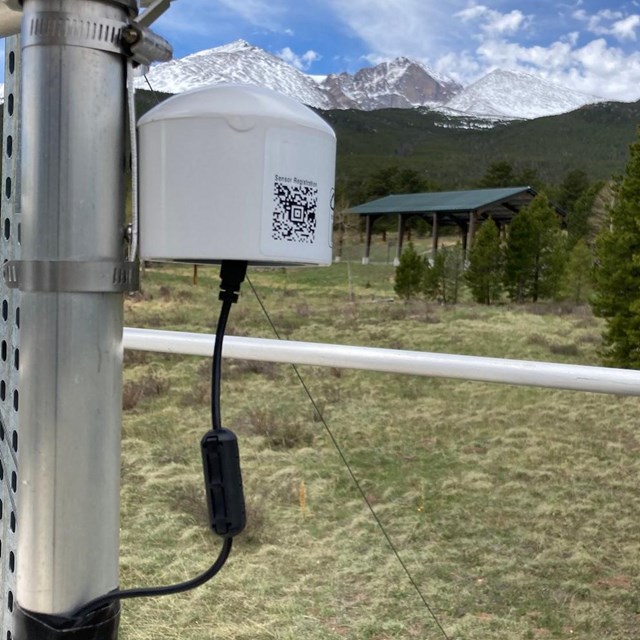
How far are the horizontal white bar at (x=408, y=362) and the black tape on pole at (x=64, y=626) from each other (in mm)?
507

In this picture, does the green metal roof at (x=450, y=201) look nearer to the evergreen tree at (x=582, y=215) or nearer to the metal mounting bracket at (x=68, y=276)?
the evergreen tree at (x=582, y=215)

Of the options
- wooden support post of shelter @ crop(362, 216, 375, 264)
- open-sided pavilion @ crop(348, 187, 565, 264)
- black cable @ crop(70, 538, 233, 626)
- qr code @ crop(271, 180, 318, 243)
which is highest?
open-sided pavilion @ crop(348, 187, 565, 264)

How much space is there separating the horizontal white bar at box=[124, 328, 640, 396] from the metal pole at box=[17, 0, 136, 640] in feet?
1.60

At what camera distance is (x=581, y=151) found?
32062 millimetres

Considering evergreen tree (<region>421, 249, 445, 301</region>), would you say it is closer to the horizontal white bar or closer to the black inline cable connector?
the horizontal white bar

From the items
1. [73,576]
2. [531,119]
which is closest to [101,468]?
[73,576]

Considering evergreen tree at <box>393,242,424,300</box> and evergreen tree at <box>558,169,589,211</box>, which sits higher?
evergreen tree at <box>558,169,589,211</box>

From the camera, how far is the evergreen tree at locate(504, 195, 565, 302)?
1625cm

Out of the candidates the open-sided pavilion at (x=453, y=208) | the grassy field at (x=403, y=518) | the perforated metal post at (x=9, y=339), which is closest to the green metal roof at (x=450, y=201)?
the open-sided pavilion at (x=453, y=208)

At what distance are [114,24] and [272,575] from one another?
92cm

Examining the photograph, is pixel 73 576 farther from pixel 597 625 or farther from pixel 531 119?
pixel 531 119

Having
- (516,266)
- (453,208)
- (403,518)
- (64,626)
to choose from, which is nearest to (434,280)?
(516,266)

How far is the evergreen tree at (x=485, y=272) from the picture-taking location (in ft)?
52.2

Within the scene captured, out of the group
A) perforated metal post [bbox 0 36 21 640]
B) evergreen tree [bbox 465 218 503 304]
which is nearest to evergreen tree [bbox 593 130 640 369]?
evergreen tree [bbox 465 218 503 304]
